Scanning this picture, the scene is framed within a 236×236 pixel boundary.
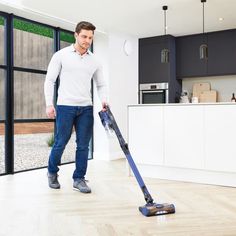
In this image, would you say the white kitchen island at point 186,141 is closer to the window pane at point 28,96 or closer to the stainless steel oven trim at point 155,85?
the window pane at point 28,96

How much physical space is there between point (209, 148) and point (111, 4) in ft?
6.69

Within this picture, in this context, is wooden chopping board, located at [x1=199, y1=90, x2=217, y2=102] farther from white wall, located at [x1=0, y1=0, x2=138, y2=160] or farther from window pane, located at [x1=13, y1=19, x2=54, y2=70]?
window pane, located at [x1=13, y1=19, x2=54, y2=70]

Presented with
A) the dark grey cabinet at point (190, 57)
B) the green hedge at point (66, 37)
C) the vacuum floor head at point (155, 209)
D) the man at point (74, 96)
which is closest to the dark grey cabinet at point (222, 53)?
the dark grey cabinet at point (190, 57)

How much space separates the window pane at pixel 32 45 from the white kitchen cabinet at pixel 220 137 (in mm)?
2455

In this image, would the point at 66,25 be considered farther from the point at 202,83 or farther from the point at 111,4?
the point at 202,83

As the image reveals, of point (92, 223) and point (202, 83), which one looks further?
point (202, 83)

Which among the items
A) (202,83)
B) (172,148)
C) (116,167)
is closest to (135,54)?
(202,83)

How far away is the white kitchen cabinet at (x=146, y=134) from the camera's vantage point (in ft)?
12.4

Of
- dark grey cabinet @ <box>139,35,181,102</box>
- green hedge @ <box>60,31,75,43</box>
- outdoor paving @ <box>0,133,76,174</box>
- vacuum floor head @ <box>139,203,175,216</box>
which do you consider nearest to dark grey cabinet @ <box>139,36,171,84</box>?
dark grey cabinet @ <box>139,35,181,102</box>

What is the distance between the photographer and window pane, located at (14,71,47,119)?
4488 mm

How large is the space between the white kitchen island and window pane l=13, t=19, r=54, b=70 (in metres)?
1.62

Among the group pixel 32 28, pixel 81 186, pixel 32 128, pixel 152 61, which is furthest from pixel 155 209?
pixel 152 61

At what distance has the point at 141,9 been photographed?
436cm

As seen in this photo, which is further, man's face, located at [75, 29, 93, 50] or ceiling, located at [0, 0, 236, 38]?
ceiling, located at [0, 0, 236, 38]
